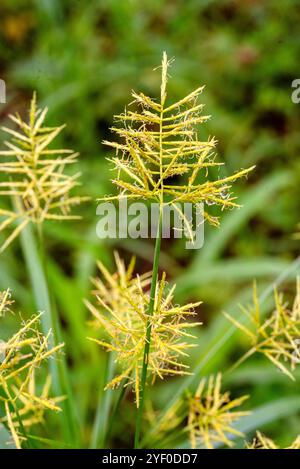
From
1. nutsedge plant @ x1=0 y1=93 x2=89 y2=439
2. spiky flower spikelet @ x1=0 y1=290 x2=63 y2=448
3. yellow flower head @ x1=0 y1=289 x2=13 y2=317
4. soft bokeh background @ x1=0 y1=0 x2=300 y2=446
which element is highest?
soft bokeh background @ x1=0 y1=0 x2=300 y2=446

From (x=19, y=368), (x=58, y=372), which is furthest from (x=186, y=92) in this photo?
(x=19, y=368)

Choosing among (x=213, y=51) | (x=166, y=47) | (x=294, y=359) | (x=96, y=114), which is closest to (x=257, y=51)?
(x=213, y=51)

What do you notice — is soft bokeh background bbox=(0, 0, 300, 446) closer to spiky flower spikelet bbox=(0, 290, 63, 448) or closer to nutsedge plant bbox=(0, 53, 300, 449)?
nutsedge plant bbox=(0, 53, 300, 449)

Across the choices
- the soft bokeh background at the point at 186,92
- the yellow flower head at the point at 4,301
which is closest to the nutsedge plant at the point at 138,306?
the yellow flower head at the point at 4,301

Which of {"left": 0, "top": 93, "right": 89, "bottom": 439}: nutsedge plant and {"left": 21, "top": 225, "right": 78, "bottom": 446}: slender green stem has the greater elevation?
{"left": 0, "top": 93, "right": 89, "bottom": 439}: nutsedge plant

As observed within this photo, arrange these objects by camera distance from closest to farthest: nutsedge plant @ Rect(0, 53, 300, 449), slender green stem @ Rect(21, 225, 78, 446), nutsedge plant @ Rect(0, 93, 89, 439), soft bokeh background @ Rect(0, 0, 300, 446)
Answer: nutsedge plant @ Rect(0, 53, 300, 449)
nutsedge plant @ Rect(0, 93, 89, 439)
slender green stem @ Rect(21, 225, 78, 446)
soft bokeh background @ Rect(0, 0, 300, 446)

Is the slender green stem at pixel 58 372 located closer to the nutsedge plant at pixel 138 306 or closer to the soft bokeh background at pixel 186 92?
the nutsedge plant at pixel 138 306

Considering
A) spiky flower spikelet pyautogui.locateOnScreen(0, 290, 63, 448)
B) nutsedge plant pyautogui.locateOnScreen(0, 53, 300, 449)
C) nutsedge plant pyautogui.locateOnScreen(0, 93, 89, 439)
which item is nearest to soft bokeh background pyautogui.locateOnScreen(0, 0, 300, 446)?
nutsedge plant pyautogui.locateOnScreen(0, 93, 89, 439)
